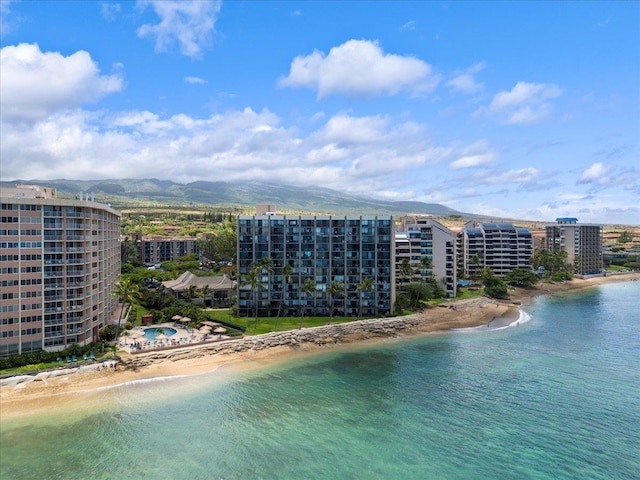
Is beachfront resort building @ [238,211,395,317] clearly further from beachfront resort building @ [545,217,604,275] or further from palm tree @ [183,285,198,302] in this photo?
beachfront resort building @ [545,217,604,275]

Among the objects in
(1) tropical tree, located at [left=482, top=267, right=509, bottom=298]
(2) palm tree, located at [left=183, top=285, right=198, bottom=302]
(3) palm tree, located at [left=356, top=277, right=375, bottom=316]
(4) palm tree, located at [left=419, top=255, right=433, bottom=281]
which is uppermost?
(4) palm tree, located at [left=419, top=255, right=433, bottom=281]

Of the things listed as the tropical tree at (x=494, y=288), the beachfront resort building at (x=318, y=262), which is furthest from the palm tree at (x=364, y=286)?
the tropical tree at (x=494, y=288)

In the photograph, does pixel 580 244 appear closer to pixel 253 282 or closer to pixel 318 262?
pixel 318 262

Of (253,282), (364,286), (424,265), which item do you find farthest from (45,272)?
(424,265)

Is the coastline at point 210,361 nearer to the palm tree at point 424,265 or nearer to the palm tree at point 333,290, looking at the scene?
the palm tree at point 333,290

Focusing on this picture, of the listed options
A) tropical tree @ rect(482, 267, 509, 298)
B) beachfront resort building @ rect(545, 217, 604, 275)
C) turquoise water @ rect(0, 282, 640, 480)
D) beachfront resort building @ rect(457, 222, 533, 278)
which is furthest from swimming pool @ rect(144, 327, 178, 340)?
beachfront resort building @ rect(545, 217, 604, 275)

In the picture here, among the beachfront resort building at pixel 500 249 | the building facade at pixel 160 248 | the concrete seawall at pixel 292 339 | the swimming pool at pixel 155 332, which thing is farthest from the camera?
the building facade at pixel 160 248
